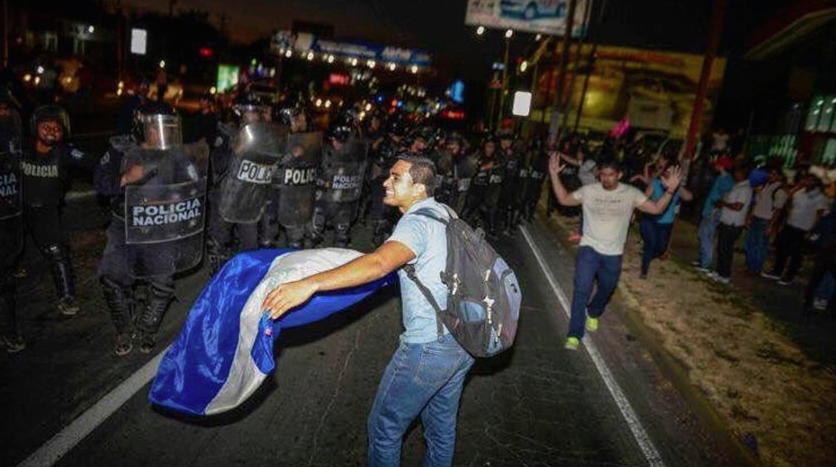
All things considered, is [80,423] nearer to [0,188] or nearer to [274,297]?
[0,188]

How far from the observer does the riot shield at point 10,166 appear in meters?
4.37

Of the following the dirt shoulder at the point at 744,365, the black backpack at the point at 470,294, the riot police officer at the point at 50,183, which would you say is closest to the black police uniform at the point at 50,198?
the riot police officer at the point at 50,183

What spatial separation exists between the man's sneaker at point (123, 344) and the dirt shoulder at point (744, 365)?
5.28 meters

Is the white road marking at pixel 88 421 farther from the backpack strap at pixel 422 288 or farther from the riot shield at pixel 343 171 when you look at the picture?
the riot shield at pixel 343 171

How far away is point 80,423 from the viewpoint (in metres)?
3.90

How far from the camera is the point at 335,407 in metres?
4.58

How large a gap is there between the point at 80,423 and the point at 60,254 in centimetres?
214

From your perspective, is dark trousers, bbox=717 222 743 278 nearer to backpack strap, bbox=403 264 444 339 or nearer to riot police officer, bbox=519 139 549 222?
riot police officer, bbox=519 139 549 222

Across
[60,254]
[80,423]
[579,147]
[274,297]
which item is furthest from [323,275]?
[579,147]

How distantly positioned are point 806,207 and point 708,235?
64.2 inches

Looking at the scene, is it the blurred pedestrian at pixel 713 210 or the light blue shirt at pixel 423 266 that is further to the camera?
the blurred pedestrian at pixel 713 210

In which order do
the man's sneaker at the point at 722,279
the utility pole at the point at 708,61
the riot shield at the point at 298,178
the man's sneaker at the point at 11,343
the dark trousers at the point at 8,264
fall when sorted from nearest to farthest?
the dark trousers at the point at 8,264, the man's sneaker at the point at 11,343, the riot shield at the point at 298,178, the man's sneaker at the point at 722,279, the utility pole at the point at 708,61

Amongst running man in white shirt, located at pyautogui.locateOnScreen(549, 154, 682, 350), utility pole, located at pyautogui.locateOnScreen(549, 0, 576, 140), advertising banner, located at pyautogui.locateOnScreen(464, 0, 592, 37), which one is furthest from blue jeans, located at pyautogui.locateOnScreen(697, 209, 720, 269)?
advertising banner, located at pyautogui.locateOnScreen(464, 0, 592, 37)

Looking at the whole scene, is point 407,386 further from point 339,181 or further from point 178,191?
point 339,181
